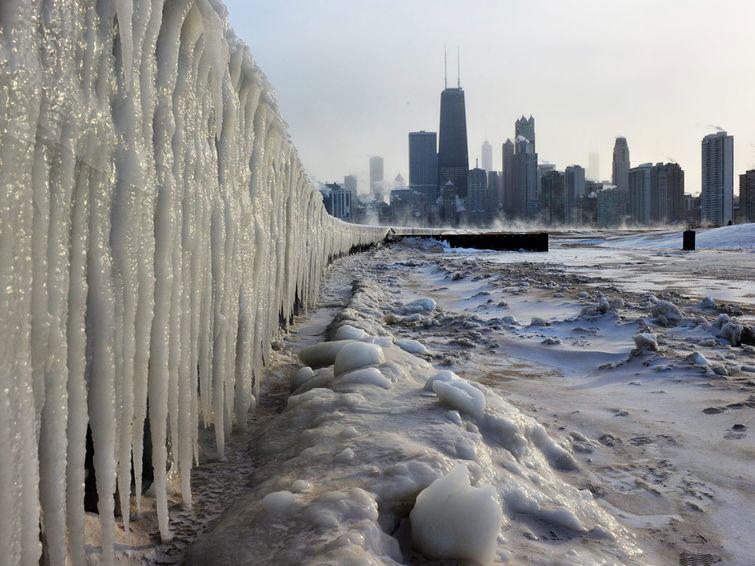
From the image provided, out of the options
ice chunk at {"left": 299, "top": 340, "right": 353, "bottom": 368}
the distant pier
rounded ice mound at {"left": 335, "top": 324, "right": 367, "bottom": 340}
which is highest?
the distant pier

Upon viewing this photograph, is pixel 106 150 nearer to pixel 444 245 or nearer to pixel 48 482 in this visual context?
pixel 48 482

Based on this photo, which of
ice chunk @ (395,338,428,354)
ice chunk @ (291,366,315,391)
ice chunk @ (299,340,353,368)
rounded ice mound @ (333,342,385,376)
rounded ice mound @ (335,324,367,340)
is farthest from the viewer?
ice chunk @ (395,338,428,354)

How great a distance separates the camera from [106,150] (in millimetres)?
1119

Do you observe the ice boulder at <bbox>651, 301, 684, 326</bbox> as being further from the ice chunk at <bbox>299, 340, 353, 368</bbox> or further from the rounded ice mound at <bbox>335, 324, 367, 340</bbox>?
the ice chunk at <bbox>299, 340, 353, 368</bbox>

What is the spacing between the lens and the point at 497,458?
70.4 inches

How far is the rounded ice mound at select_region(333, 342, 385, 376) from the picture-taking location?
2457mm

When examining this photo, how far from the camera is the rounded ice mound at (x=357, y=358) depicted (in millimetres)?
2457

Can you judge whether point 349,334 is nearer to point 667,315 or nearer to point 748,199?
point 667,315

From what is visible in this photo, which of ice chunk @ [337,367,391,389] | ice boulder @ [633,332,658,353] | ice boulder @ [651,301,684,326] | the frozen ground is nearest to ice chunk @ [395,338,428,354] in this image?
the frozen ground

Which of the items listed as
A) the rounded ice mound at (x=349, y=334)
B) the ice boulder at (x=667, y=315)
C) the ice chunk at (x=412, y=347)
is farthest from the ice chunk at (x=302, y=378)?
the ice boulder at (x=667, y=315)

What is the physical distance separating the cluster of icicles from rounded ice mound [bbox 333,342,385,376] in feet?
1.95

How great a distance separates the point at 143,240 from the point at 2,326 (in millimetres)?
475

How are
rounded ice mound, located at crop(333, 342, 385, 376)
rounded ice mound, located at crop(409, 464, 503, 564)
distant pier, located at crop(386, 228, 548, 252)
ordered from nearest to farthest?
rounded ice mound, located at crop(409, 464, 503, 564) < rounded ice mound, located at crop(333, 342, 385, 376) < distant pier, located at crop(386, 228, 548, 252)

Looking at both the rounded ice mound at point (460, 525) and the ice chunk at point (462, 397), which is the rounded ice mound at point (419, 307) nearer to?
the ice chunk at point (462, 397)
